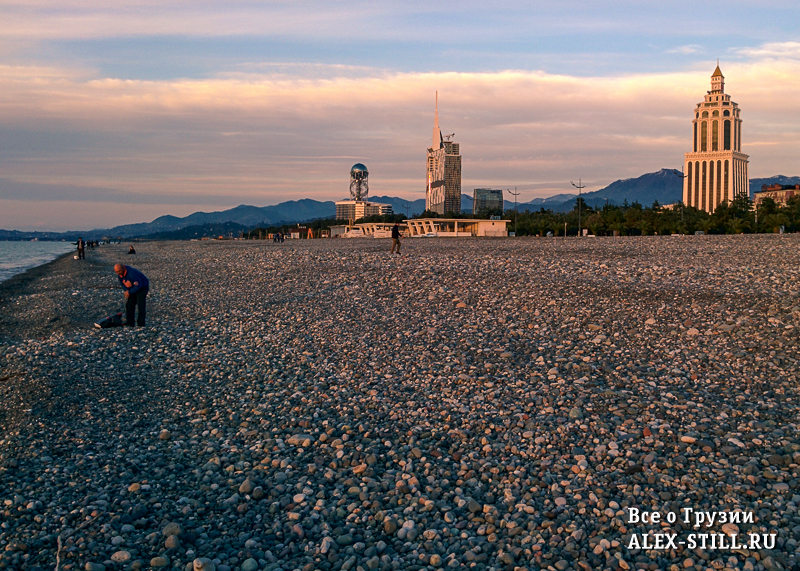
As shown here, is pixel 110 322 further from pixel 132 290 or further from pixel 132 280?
pixel 132 280

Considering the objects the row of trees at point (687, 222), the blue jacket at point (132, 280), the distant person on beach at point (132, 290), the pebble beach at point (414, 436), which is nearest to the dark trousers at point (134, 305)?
the distant person on beach at point (132, 290)

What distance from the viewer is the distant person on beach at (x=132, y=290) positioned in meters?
15.6

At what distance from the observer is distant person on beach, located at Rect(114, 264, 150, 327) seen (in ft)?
51.2

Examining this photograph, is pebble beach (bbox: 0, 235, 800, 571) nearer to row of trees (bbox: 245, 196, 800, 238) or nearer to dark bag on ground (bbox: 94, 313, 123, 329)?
dark bag on ground (bbox: 94, 313, 123, 329)

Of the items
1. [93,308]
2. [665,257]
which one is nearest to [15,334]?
[93,308]

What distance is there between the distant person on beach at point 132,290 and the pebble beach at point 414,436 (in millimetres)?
953

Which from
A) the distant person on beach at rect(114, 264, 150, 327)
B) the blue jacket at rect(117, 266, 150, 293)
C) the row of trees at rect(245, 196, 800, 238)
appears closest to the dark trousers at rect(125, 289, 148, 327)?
the distant person on beach at rect(114, 264, 150, 327)

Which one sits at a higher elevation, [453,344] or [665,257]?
[665,257]

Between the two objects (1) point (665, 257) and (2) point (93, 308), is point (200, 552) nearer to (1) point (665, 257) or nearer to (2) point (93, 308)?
(2) point (93, 308)

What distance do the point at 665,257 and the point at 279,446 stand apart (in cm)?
2282

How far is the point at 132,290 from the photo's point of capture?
15773mm

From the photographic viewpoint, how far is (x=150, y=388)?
10.7 meters

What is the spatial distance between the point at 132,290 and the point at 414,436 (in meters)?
10.6

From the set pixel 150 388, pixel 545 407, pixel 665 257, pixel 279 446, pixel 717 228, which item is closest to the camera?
pixel 279 446
